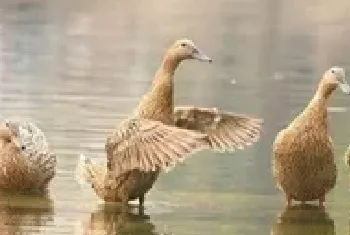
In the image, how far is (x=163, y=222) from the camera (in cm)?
879

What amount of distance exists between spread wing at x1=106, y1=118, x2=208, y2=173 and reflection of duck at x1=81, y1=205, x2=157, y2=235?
0.29 metres

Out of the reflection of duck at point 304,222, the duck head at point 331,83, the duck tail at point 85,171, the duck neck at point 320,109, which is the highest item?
the duck head at point 331,83

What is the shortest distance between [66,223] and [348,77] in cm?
882

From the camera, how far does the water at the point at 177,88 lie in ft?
29.5

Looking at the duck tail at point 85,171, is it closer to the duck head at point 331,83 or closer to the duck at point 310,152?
the duck at point 310,152

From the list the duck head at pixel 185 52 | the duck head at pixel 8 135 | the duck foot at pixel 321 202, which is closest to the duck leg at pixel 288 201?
the duck foot at pixel 321 202

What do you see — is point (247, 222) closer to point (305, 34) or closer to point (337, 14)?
point (305, 34)

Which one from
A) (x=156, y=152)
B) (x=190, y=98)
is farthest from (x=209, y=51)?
(x=156, y=152)

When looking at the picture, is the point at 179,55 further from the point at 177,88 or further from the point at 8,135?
the point at 177,88

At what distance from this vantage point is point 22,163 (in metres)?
9.69

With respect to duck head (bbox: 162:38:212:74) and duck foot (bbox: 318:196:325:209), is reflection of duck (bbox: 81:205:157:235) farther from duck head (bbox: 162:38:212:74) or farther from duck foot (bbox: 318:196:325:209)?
duck foot (bbox: 318:196:325:209)

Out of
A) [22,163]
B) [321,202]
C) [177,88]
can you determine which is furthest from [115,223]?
[177,88]

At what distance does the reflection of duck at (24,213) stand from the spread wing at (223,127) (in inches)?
48.5

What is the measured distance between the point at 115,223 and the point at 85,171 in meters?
0.93
